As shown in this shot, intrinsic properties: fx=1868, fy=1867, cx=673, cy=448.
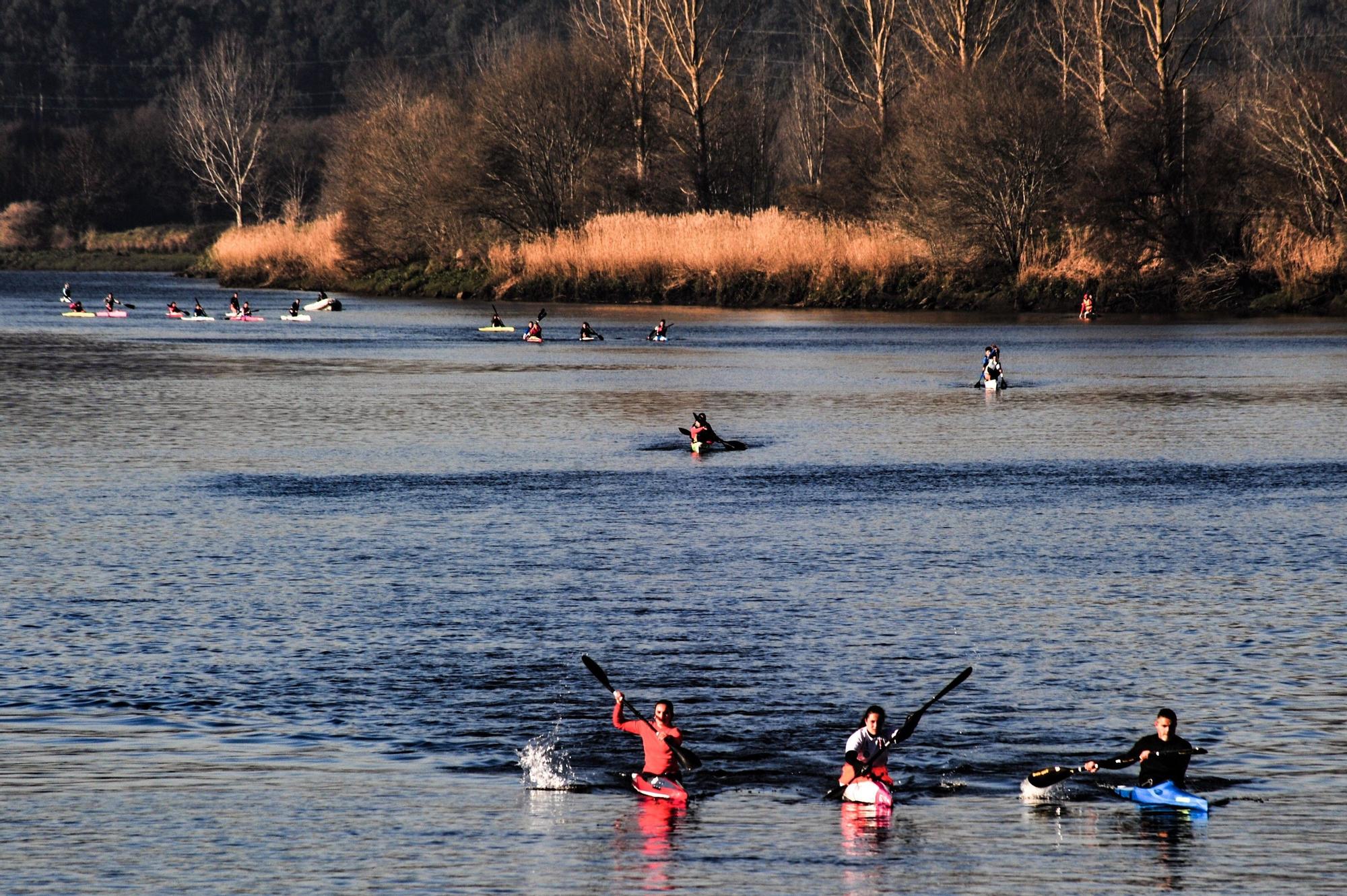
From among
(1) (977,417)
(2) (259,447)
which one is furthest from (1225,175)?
(2) (259,447)

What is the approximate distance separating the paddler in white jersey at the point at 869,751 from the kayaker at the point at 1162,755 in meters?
1.71

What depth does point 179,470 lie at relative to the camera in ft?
116

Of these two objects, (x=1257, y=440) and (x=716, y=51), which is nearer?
(x=1257, y=440)

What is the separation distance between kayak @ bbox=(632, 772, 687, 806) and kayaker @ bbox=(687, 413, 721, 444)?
2067cm

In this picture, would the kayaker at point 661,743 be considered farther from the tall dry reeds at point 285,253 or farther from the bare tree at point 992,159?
the tall dry reeds at point 285,253

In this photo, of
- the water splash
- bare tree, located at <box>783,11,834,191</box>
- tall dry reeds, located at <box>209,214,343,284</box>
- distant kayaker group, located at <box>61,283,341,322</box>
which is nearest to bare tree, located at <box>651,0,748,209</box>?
bare tree, located at <box>783,11,834,191</box>

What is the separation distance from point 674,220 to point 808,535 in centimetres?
6156

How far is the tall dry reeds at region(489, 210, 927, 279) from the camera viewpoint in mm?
82438

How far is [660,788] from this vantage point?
53.3 feet

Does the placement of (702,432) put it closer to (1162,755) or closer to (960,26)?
(1162,755)

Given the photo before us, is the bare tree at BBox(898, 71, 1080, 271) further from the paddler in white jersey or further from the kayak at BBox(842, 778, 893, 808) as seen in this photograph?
the kayak at BBox(842, 778, 893, 808)

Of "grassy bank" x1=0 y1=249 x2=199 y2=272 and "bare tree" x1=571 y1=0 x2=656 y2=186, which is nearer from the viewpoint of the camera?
"bare tree" x1=571 y1=0 x2=656 y2=186

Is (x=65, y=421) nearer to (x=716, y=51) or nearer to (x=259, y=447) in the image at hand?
(x=259, y=447)

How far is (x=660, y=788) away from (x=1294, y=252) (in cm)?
6372
